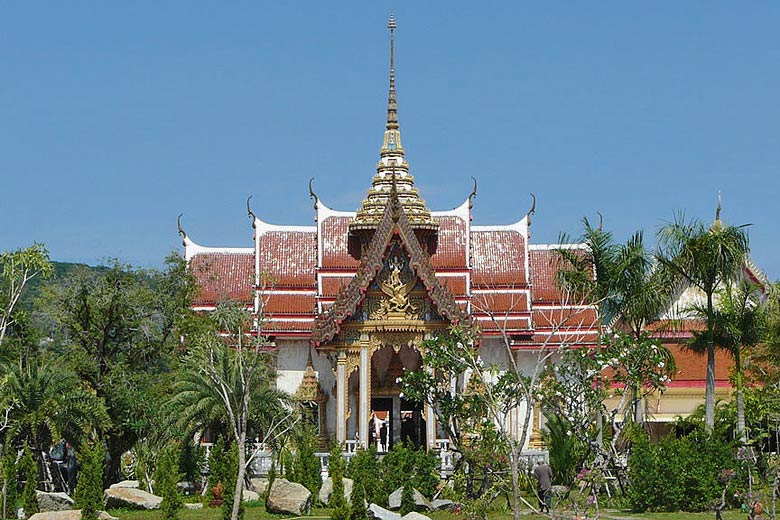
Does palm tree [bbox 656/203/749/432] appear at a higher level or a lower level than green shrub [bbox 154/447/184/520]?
higher

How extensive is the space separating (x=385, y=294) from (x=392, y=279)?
0.42m

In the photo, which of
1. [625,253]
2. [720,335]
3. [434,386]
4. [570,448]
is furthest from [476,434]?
[720,335]

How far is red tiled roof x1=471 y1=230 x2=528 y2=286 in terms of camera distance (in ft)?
128

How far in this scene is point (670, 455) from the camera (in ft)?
84.1

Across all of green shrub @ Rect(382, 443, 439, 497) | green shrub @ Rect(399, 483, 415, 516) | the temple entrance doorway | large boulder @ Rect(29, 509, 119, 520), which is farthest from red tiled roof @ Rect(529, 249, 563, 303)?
large boulder @ Rect(29, 509, 119, 520)

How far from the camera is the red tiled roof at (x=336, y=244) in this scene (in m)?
38.8

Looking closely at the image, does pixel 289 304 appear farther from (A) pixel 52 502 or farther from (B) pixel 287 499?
(A) pixel 52 502

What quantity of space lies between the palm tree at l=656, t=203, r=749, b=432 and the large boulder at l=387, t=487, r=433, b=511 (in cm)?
611

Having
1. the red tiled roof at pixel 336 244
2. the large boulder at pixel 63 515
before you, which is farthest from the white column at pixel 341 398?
the large boulder at pixel 63 515

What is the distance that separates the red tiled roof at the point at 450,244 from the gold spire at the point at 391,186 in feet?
2.44

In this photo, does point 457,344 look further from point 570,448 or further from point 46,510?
point 46,510

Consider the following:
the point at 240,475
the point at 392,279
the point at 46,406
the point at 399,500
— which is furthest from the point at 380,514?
the point at 392,279

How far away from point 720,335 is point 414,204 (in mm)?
10985

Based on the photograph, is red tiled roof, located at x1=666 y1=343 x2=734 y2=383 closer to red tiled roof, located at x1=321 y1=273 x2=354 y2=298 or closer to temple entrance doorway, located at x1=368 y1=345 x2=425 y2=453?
temple entrance doorway, located at x1=368 y1=345 x2=425 y2=453
